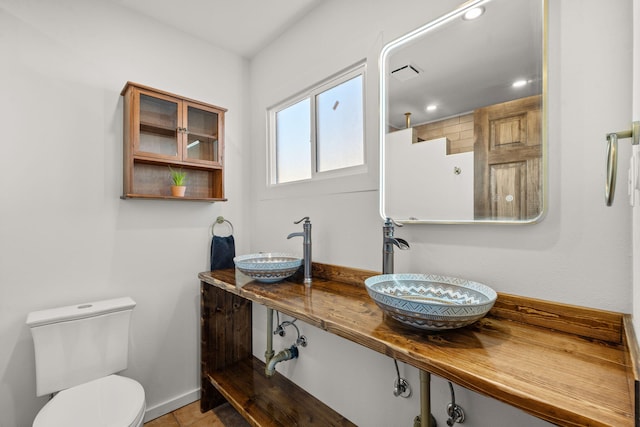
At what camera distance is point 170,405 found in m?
1.89

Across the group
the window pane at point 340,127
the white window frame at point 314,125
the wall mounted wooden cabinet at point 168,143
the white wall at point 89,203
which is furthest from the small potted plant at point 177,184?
the window pane at point 340,127

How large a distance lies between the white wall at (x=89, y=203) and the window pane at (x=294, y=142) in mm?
514

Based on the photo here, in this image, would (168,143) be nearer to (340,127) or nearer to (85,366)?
(340,127)

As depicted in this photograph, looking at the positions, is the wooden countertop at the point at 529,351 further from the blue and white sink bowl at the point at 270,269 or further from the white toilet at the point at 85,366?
the white toilet at the point at 85,366

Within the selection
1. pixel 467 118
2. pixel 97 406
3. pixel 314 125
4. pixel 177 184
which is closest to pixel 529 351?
pixel 467 118

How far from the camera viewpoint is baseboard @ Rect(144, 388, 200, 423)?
1.81 metres

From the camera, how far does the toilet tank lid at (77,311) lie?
4.58ft

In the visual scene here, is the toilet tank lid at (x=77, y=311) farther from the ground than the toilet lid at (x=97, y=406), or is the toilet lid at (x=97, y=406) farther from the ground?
the toilet tank lid at (x=77, y=311)

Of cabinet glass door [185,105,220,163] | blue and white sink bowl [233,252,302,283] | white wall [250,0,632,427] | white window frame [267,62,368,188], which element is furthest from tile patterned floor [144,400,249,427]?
cabinet glass door [185,105,220,163]

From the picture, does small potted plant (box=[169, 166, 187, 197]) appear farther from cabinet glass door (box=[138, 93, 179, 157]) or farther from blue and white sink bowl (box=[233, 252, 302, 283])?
blue and white sink bowl (box=[233, 252, 302, 283])

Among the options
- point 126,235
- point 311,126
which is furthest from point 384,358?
point 126,235

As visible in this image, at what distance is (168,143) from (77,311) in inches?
42.0

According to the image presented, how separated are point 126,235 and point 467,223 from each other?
190cm

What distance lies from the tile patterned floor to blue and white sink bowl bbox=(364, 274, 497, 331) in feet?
4.73
